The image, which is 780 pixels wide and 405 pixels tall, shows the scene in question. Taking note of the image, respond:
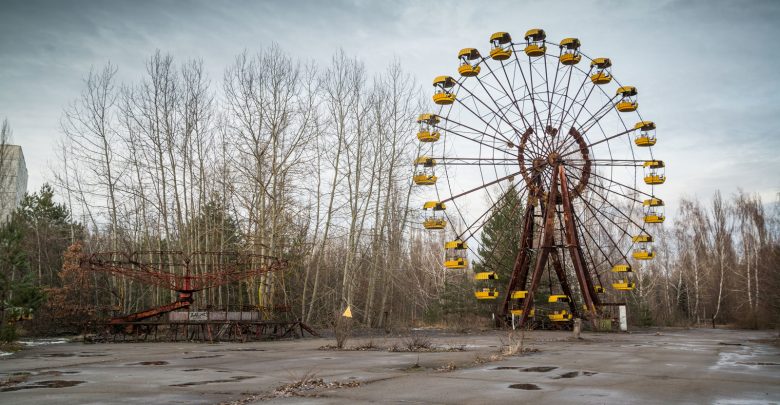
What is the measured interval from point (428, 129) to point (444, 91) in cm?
224

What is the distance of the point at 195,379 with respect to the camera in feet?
38.6

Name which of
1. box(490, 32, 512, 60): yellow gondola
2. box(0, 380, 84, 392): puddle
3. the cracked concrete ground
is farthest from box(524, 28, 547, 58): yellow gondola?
box(0, 380, 84, 392): puddle

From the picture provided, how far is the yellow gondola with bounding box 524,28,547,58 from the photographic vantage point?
31.2 m

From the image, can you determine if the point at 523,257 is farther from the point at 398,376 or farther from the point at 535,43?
the point at 398,376

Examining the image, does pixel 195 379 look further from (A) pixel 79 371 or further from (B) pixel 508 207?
(B) pixel 508 207

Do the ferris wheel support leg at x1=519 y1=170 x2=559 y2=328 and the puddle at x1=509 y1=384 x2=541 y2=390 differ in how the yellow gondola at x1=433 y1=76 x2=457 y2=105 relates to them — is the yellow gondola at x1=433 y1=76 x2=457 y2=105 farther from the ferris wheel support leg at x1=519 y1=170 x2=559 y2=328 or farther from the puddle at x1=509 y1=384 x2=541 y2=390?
the puddle at x1=509 y1=384 x2=541 y2=390

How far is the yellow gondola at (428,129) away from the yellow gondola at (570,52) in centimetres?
747

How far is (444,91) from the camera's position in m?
33.4

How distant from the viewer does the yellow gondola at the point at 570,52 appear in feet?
103

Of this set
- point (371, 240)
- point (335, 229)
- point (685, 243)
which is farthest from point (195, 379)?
point (685, 243)

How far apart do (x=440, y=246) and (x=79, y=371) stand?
57.6 m

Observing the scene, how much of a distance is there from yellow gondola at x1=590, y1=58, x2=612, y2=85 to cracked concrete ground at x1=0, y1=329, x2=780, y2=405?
59.1 ft

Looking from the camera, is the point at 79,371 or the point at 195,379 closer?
the point at 195,379

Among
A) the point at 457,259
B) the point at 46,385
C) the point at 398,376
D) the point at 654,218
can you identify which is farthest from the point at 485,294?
the point at 46,385
